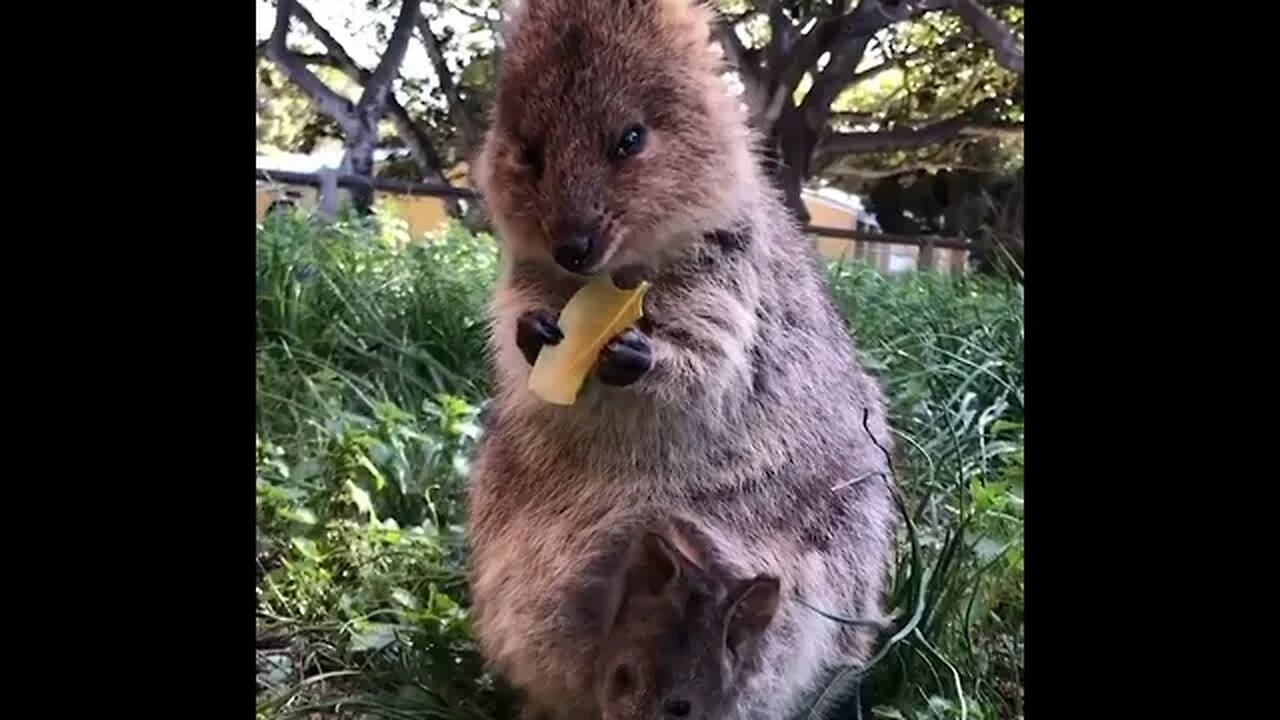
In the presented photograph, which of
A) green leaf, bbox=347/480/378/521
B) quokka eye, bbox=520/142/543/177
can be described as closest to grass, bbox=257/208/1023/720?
green leaf, bbox=347/480/378/521

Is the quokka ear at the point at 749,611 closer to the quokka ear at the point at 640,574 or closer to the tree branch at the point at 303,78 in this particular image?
the quokka ear at the point at 640,574

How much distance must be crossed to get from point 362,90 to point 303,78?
0.18ft

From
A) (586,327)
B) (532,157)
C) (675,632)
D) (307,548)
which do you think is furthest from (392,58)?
(675,632)

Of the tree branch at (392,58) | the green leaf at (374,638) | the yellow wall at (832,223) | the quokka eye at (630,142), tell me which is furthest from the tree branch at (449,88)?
the green leaf at (374,638)

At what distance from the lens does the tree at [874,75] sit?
1289 millimetres

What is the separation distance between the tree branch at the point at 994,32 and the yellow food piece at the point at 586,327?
358 mm

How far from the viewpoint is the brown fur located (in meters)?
1.22

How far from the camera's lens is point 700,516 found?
1.25 meters

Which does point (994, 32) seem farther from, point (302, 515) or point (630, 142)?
point (302, 515)
